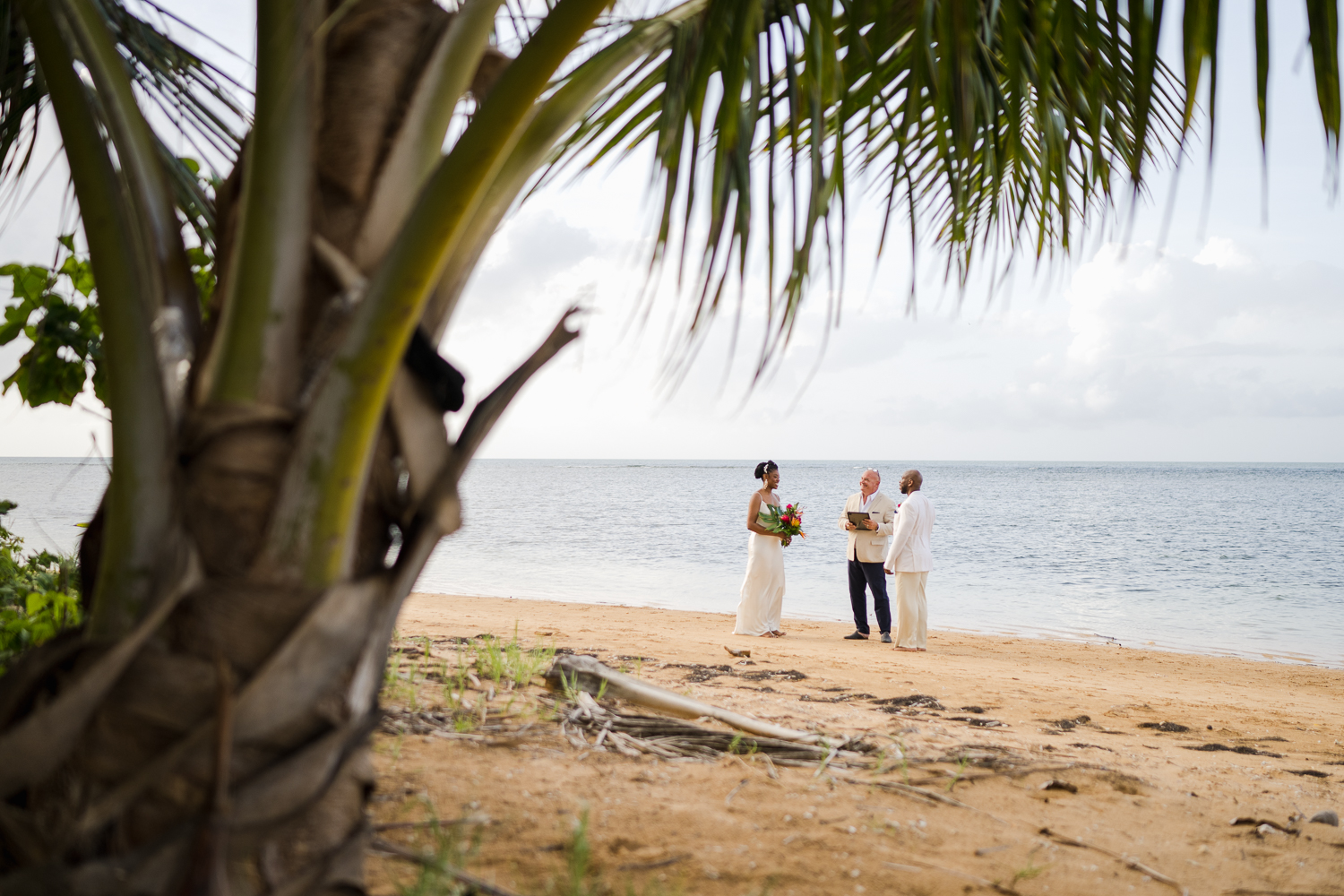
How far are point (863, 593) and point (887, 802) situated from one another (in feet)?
20.3

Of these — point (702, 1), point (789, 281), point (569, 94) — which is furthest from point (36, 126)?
point (789, 281)

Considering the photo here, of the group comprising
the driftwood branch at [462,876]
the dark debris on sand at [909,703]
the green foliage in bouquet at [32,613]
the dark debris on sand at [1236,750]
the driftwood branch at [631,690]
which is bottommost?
the dark debris on sand at [1236,750]

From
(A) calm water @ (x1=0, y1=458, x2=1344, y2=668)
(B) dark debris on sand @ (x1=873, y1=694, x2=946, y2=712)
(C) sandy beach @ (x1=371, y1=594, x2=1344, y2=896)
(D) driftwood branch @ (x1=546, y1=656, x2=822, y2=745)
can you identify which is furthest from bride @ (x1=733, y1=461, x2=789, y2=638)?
(D) driftwood branch @ (x1=546, y1=656, x2=822, y2=745)

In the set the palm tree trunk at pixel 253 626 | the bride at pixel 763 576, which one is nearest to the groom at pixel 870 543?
the bride at pixel 763 576

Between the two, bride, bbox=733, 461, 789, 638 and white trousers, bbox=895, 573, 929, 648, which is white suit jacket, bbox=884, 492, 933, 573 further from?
bride, bbox=733, 461, 789, 638

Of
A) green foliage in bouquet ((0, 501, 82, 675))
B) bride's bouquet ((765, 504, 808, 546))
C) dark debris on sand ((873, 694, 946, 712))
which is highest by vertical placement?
bride's bouquet ((765, 504, 808, 546))

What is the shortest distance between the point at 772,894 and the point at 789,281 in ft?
4.69

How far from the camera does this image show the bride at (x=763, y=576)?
8.14m

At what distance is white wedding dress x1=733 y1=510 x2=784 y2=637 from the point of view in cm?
816

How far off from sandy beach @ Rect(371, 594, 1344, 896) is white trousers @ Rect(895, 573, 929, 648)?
259cm

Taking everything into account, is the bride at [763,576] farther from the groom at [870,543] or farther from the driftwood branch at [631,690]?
the driftwood branch at [631,690]

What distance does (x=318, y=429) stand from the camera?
1.38 meters

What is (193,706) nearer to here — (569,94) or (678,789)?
(569,94)

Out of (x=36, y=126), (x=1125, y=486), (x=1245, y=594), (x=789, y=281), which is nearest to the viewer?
(x=789, y=281)
